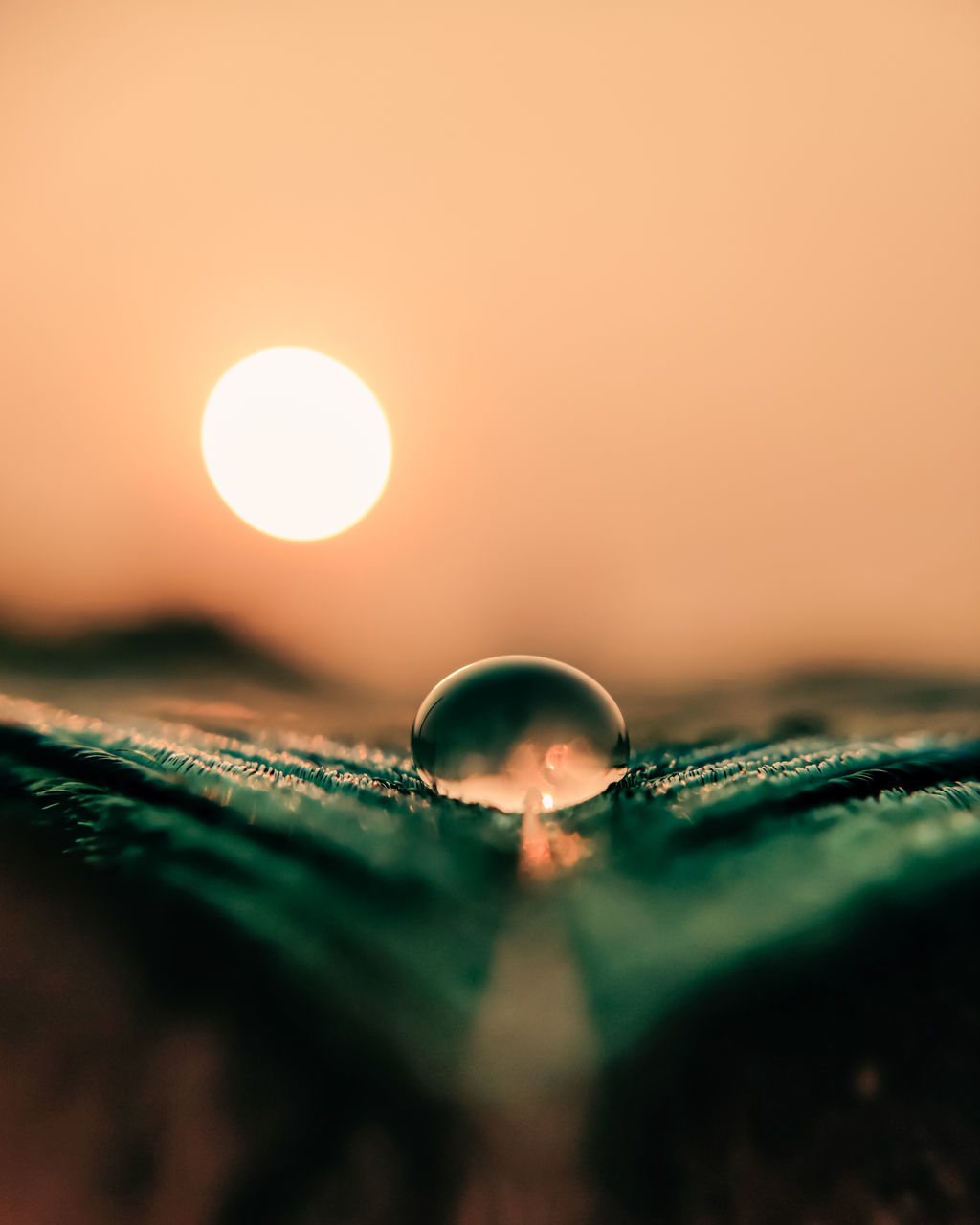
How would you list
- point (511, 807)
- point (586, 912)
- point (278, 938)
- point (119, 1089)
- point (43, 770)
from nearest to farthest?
point (119, 1089), point (278, 938), point (586, 912), point (43, 770), point (511, 807)

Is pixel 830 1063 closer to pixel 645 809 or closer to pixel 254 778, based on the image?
pixel 645 809

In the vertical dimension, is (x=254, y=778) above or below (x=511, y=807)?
above

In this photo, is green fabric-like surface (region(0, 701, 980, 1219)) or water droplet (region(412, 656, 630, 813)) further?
water droplet (region(412, 656, 630, 813))

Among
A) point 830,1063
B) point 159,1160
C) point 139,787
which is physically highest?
point 139,787

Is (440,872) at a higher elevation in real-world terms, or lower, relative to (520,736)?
lower

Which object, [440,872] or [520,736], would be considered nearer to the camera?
[440,872]

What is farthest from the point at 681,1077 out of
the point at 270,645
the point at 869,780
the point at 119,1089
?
the point at 270,645

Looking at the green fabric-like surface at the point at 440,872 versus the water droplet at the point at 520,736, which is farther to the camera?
the water droplet at the point at 520,736

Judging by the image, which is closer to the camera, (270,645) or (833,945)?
(833,945)
